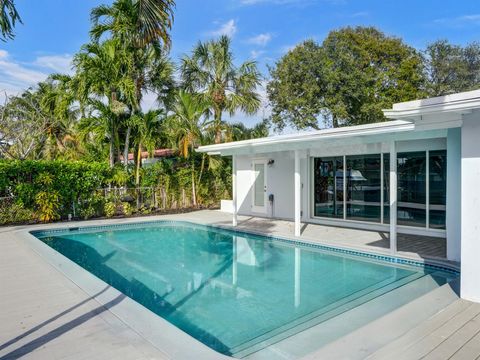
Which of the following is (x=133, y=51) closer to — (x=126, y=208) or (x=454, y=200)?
(x=126, y=208)

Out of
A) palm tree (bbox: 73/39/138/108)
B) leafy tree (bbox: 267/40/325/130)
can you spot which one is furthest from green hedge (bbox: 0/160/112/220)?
leafy tree (bbox: 267/40/325/130)

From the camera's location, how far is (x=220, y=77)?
60.2ft

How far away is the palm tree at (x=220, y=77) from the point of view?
59.7ft

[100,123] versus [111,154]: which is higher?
[100,123]

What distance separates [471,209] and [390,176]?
3.10 m

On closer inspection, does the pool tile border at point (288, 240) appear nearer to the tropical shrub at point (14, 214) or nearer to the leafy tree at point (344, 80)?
the tropical shrub at point (14, 214)

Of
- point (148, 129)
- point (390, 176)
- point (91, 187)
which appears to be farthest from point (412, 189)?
point (91, 187)

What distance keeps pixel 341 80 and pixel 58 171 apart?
1743 cm

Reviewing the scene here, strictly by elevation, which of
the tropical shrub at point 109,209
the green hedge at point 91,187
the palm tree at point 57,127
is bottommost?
the tropical shrub at point 109,209

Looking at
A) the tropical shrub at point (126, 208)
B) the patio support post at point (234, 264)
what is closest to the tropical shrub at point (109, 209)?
the tropical shrub at point (126, 208)

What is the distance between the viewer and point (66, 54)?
54.9ft

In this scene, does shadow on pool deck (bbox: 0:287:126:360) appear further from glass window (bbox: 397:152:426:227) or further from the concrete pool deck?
glass window (bbox: 397:152:426:227)

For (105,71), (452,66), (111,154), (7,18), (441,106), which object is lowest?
(441,106)

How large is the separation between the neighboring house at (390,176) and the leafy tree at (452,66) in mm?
16063
